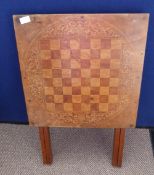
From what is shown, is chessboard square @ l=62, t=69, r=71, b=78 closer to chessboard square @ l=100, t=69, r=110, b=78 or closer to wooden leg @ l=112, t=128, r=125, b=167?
A: chessboard square @ l=100, t=69, r=110, b=78

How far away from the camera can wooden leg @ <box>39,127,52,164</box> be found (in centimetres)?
155

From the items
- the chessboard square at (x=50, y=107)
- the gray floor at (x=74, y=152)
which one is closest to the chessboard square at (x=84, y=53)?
the chessboard square at (x=50, y=107)

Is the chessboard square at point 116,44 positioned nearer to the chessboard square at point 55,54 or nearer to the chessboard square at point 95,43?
the chessboard square at point 95,43

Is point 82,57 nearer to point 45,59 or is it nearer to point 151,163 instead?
point 45,59

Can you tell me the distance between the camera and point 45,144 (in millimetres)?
1603

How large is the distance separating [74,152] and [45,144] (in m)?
0.25

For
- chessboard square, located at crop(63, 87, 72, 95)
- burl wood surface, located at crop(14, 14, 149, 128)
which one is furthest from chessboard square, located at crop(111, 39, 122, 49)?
chessboard square, located at crop(63, 87, 72, 95)

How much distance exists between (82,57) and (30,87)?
1.11ft

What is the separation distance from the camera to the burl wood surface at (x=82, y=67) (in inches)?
49.3

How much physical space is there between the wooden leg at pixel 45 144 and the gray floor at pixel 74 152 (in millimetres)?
52

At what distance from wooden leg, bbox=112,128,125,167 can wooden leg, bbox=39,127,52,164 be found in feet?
1.33

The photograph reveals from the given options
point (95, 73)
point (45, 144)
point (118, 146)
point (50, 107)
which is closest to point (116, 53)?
point (95, 73)

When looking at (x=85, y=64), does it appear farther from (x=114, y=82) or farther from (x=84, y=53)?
(x=114, y=82)

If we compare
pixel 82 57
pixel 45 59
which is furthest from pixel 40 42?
pixel 82 57
